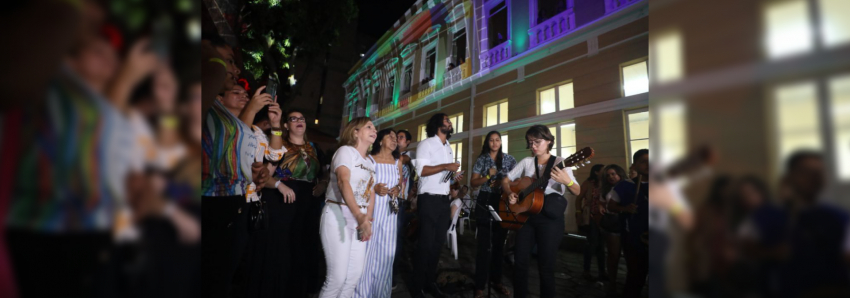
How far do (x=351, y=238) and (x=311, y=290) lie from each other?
1.27 meters

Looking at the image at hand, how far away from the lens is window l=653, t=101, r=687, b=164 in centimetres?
37

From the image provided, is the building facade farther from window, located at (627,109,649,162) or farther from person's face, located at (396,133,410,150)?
person's face, located at (396,133,410,150)

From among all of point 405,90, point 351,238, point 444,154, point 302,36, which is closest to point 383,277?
point 351,238

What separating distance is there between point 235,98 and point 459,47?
93.1 inches

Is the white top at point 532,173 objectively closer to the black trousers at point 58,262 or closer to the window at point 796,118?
the window at point 796,118

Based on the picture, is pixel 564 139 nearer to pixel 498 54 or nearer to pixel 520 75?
pixel 520 75

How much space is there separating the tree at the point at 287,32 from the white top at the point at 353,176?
233cm

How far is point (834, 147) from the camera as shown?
28cm

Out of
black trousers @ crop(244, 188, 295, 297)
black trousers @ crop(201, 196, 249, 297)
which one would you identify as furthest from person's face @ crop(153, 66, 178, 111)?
black trousers @ crop(244, 188, 295, 297)

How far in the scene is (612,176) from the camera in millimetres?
2469

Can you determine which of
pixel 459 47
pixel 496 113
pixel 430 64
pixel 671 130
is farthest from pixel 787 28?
pixel 430 64

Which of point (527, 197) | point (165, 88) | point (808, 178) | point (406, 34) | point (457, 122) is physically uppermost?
point (406, 34)

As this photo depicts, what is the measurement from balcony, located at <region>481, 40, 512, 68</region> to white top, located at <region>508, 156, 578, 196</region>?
0.98 meters

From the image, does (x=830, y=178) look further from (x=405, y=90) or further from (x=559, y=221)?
(x=405, y=90)
